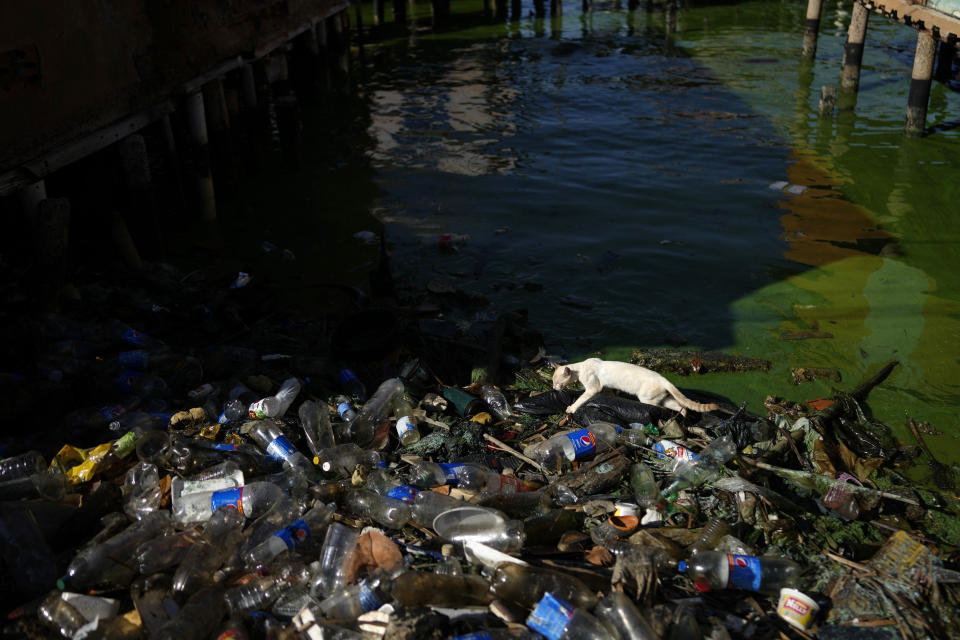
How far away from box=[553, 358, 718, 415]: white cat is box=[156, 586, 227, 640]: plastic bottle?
2781 mm

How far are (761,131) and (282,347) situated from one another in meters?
10.2

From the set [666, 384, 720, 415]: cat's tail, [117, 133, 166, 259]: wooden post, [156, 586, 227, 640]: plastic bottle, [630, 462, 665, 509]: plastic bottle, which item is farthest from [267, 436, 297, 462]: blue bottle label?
[117, 133, 166, 259]: wooden post

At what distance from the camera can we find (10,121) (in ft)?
19.5

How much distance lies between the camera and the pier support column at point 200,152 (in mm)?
9188

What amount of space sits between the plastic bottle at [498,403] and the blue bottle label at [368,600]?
223 cm

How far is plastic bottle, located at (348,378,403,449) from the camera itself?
4.76 metres

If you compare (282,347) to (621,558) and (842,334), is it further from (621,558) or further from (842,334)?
(842,334)

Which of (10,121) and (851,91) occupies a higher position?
(10,121)

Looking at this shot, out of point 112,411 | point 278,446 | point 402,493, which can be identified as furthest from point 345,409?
point 112,411

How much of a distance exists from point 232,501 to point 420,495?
0.98 m

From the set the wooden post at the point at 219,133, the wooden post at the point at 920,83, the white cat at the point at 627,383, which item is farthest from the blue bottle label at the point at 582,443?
the wooden post at the point at 920,83

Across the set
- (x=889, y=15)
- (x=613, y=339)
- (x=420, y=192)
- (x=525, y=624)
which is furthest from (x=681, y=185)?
(x=525, y=624)

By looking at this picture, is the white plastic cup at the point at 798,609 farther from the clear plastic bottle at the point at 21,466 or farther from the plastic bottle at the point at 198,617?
the clear plastic bottle at the point at 21,466

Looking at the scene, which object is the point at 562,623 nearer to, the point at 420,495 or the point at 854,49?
the point at 420,495
